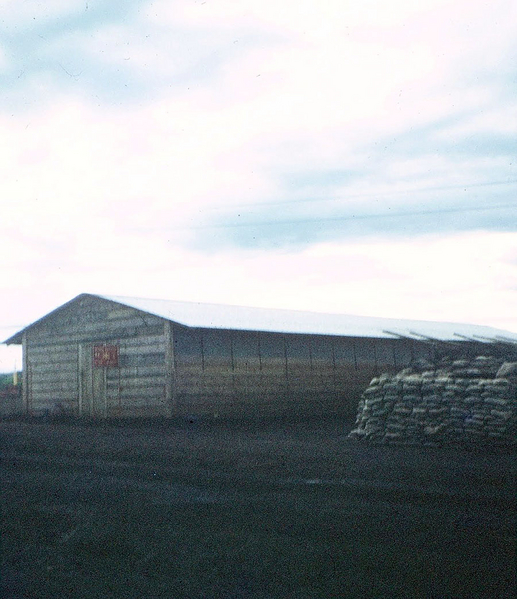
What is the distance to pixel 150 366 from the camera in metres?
23.5

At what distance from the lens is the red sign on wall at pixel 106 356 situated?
24.7 m

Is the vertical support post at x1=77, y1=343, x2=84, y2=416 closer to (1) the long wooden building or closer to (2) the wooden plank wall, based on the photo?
(1) the long wooden building

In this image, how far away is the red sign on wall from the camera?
2470cm

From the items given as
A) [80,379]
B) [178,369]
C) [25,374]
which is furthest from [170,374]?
[25,374]

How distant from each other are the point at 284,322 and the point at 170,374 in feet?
23.2

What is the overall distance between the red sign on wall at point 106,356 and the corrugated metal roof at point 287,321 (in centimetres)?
177

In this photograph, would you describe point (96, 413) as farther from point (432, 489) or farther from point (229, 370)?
point (432, 489)

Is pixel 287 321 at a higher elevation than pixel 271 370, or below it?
higher

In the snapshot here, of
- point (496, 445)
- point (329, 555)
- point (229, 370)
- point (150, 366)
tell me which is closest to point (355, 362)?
point (229, 370)

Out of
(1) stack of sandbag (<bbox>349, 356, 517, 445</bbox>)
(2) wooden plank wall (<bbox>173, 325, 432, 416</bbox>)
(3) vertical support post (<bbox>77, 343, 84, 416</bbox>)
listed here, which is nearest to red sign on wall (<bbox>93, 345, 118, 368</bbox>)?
(3) vertical support post (<bbox>77, 343, 84, 416</bbox>)

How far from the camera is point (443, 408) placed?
1546 cm

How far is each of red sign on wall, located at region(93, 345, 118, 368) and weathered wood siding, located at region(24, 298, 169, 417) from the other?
0.68 feet

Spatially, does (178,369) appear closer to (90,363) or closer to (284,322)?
(90,363)

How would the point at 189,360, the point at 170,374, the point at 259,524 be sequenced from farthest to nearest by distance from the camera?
the point at 189,360, the point at 170,374, the point at 259,524
